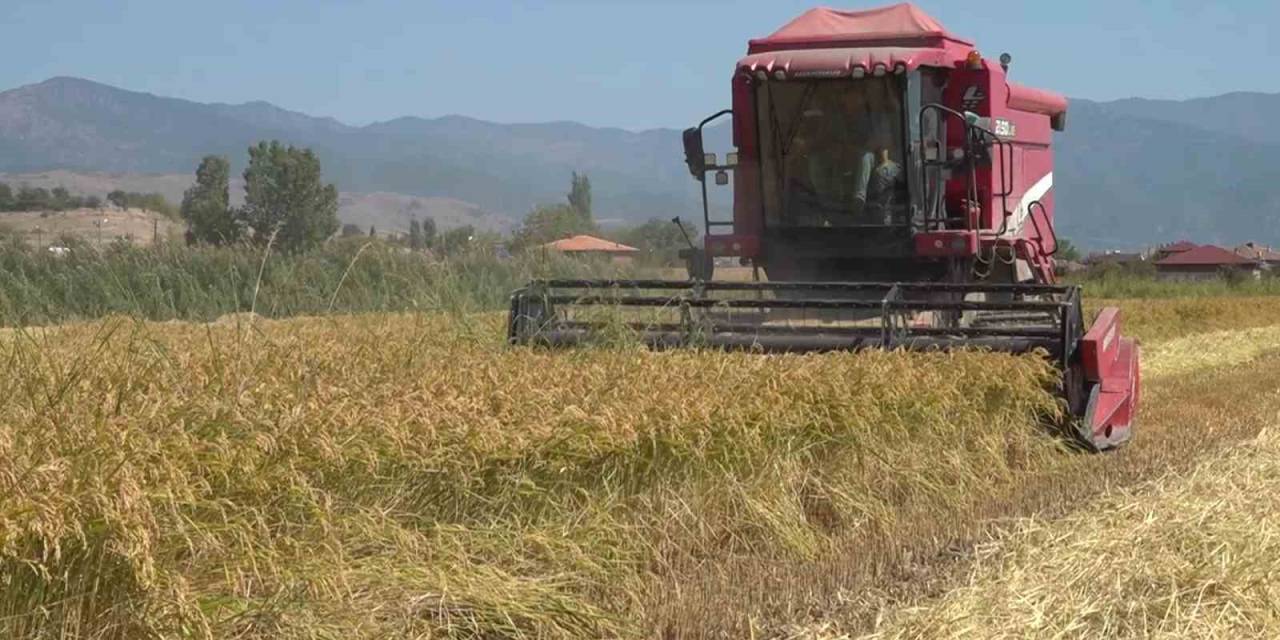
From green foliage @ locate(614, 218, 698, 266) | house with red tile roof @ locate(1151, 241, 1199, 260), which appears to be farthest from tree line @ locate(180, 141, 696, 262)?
house with red tile roof @ locate(1151, 241, 1199, 260)

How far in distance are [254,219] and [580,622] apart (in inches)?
1686

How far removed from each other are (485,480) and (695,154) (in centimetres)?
633

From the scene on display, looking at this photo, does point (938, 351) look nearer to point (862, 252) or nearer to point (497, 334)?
point (497, 334)

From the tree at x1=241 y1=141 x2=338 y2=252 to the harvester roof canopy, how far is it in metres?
34.6

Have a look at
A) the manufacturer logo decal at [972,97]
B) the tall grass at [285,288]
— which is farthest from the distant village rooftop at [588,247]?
the manufacturer logo decal at [972,97]

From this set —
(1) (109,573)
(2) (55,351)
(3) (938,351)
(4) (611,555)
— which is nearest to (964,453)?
(3) (938,351)

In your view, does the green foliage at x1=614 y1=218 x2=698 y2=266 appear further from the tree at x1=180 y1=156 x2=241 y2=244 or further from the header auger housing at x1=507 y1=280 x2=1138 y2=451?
the tree at x1=180 y1=156 x2=241 y2=244

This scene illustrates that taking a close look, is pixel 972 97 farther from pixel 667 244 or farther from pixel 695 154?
pixel 667 244

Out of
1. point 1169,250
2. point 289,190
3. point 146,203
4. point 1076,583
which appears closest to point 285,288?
point 1076,583

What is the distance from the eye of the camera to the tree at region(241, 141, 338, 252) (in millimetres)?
49062

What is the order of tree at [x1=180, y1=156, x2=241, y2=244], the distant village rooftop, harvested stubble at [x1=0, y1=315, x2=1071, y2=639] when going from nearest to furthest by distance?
harvested stubble at [x1=0, y1=315, x2=1071, y2=639]
the distant village rooftop
tree at [x1=180, y1=156, x2=241, y2=244]

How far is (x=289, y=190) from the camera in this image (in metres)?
57.8

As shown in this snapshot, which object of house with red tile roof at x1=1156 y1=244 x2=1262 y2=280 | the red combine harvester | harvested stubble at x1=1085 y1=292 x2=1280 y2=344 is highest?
the red combine harvester

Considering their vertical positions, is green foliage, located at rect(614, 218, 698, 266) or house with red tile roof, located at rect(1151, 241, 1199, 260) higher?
green foliage, located at rect(614, 218, 698, 266)
